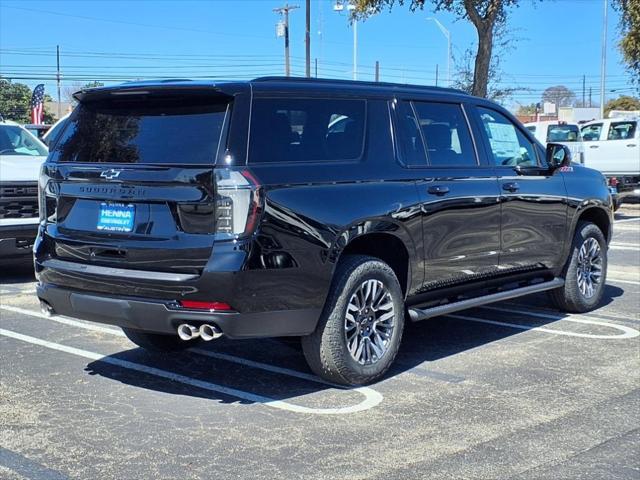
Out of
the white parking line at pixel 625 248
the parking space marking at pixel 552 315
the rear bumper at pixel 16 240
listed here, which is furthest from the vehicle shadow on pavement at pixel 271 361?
the white parking line at pixel 625 248

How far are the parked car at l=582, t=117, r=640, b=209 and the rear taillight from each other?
58.5 ft

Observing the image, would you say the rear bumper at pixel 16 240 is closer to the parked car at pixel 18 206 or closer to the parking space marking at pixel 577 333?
the parked car at pixel 18 206

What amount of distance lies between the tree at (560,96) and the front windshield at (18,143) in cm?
10275

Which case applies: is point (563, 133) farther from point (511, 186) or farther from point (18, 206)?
point (511, 186)

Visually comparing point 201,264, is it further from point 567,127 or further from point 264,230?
point 567,127

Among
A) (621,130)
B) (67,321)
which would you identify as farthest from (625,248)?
(621,130)

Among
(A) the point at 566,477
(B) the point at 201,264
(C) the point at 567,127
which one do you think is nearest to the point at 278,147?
(B) the point at 201,264

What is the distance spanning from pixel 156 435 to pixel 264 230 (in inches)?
51.4

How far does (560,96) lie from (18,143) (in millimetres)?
104834

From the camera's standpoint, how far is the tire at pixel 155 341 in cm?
614

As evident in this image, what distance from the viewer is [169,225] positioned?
4648 millimetres

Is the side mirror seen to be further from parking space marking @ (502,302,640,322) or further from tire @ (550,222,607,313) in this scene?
parking space marking @ (502,302,640,322)

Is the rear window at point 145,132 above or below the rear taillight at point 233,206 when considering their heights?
above

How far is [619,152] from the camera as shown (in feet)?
71.3
